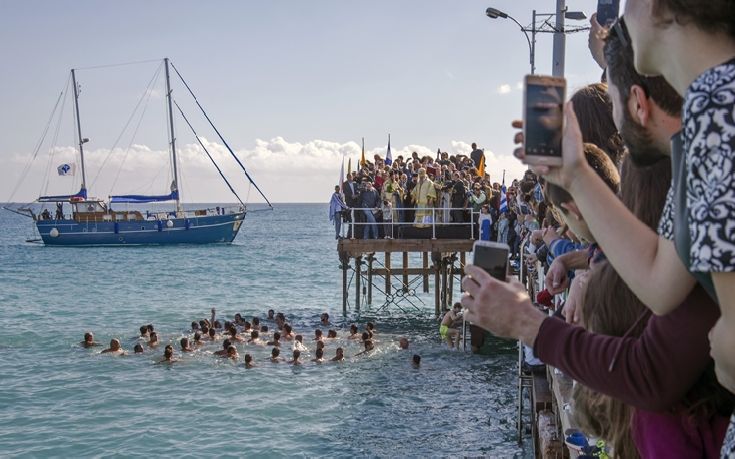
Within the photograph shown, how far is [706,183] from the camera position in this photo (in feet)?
4.93

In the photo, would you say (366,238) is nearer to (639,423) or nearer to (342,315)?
(342,315)

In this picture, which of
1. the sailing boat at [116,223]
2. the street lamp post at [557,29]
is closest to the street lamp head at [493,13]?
the street lamp post at [557,29]

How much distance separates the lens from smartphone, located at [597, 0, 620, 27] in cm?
484

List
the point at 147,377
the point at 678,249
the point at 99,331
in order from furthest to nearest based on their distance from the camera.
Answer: the point at 99,331 < the point at 147,377 < the point at 678,249

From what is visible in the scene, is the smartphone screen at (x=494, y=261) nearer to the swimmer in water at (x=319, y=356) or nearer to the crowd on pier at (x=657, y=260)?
the crowd on pier at (x=657, y=260)

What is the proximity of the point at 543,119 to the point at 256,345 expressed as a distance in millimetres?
19047

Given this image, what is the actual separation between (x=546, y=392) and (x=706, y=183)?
801 cm

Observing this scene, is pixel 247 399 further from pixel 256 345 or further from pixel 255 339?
pixel 255 339

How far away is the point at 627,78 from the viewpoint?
6.82ft

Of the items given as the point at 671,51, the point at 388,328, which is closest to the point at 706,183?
the point at 671,51

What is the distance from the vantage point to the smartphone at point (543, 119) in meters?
1.95

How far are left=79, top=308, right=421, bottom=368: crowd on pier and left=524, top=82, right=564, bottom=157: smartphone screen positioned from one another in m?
16.3

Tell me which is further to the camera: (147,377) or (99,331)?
(99,331)

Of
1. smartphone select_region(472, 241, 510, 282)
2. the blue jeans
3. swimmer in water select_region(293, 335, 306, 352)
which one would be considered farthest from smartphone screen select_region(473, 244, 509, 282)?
the blue jeans
